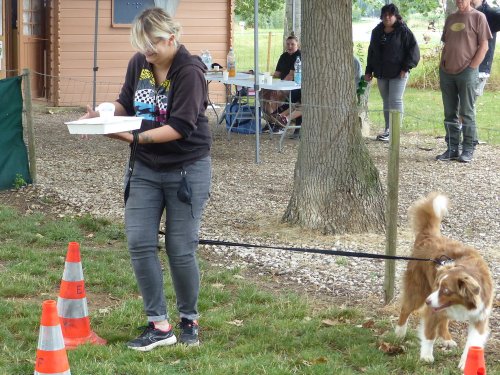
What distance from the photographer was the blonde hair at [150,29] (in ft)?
14.5

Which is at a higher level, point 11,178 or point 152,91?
point 152,91

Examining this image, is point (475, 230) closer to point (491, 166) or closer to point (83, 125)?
point (491, 166)

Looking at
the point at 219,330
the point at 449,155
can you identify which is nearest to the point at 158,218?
the point at 219,330

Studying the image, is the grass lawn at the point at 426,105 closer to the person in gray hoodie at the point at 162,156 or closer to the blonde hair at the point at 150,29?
the person in gray hoodie at the point at 162,156

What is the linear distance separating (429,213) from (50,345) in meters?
2.24

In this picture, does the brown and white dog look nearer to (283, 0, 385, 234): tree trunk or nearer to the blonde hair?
the blonde hair

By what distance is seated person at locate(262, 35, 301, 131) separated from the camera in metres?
13.8

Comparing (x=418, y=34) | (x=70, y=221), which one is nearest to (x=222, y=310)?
(x=70, y=221)

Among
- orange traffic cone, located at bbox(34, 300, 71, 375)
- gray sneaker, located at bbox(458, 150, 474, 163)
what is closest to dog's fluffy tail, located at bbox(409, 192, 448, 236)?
orange traffic cone, located at bbox(34, 300, 71, 375)

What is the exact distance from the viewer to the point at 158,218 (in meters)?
4.75

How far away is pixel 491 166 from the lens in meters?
11.5

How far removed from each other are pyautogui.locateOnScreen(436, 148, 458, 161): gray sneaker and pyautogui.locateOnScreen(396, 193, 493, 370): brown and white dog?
22.5 feet

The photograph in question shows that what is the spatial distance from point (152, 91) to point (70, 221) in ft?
12.7

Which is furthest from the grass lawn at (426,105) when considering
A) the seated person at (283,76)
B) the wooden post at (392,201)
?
the wooden post at (392,201)
